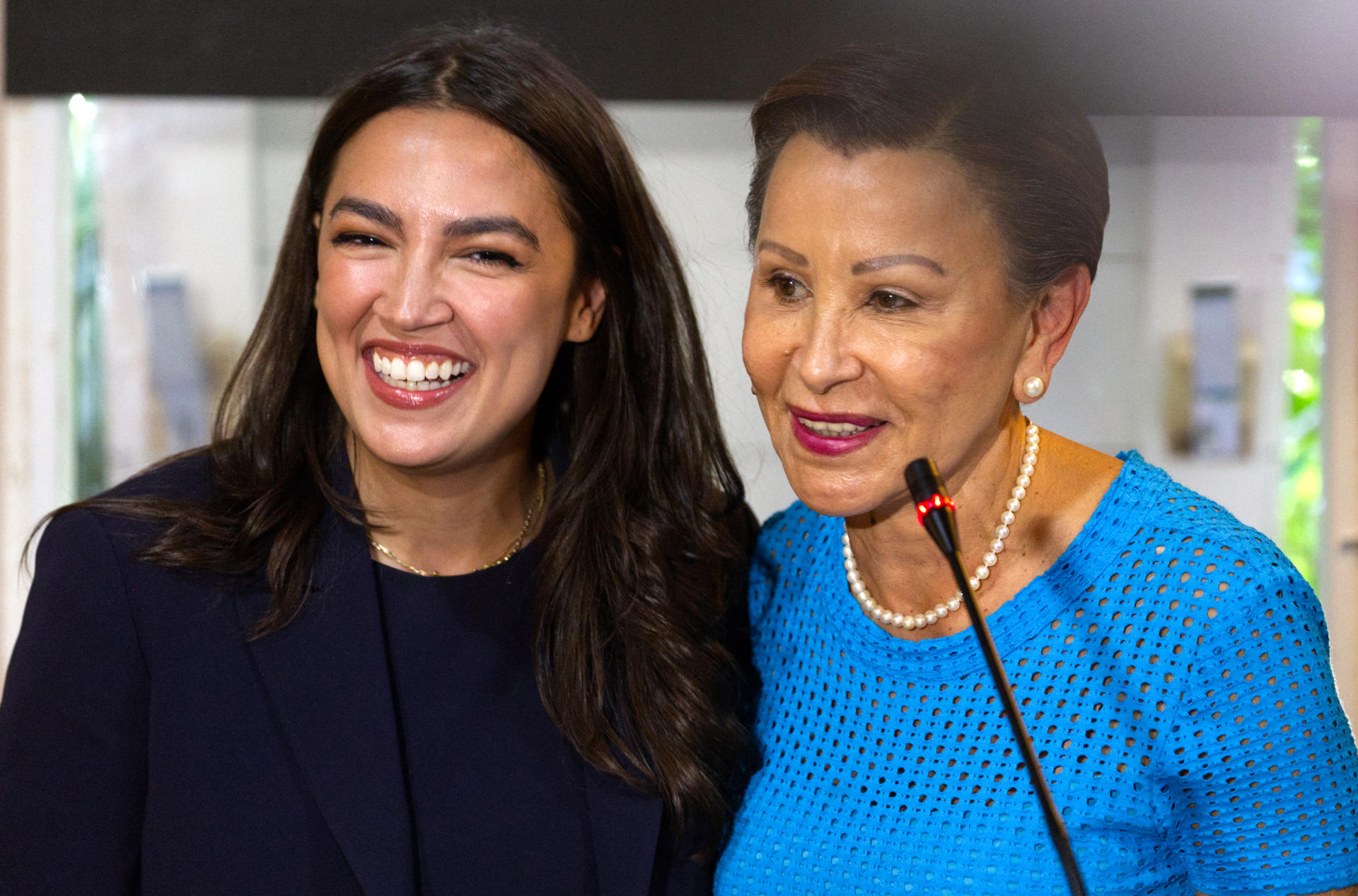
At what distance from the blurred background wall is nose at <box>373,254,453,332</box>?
100 cm

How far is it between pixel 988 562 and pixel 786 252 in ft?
1.23

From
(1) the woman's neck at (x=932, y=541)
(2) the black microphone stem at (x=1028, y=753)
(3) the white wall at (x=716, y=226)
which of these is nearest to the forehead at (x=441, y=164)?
(1) the woman's neck at (x=932, y=541)

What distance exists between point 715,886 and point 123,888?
599 mm

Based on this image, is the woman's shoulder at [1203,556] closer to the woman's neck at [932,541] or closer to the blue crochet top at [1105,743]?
the blue crochet top at [1105,743]

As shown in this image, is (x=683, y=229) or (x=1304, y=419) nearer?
(x=683, y=229)

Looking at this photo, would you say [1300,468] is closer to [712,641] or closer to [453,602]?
[712,641]

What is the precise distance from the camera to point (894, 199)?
3.92ft

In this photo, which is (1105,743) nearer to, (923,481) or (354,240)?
(923,481)

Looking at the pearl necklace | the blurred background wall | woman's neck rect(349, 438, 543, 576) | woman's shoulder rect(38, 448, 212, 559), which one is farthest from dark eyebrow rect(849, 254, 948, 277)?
the blurred background wall

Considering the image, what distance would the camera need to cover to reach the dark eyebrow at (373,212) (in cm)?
144

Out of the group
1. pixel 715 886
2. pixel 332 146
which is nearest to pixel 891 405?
pixel 715 886

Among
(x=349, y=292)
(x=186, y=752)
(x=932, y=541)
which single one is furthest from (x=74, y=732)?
(x=932, y=541)

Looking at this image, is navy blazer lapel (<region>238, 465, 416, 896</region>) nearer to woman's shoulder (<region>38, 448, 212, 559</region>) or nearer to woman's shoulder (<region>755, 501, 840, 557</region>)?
woman's shoulder (<region>38, 448, 212, 559</region>)

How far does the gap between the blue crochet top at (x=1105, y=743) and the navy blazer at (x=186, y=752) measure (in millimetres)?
223
